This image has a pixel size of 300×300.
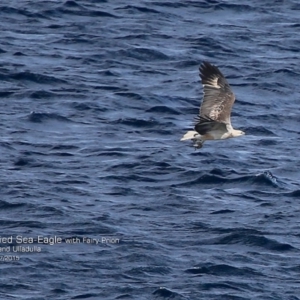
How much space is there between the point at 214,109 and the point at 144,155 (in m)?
7.80

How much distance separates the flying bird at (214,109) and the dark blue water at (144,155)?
2914 millimetres

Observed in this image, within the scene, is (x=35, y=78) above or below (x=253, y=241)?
above

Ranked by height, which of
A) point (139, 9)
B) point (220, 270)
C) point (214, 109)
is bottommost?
point (220, 270)

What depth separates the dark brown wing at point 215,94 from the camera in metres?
24.9

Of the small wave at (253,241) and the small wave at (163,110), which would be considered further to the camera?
the small wave at (163,110)

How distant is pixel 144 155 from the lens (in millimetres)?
32625

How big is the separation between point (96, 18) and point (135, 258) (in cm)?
1574

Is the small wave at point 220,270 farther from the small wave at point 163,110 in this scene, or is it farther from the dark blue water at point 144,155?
the small wave at point 163,110

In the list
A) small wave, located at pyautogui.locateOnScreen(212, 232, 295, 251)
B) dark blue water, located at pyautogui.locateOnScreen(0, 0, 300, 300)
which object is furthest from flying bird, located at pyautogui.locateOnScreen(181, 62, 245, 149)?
small wave, located at pyautogui.locateOnScreen(212, 232, 295, 251)

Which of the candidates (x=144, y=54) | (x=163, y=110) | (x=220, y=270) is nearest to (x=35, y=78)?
(x=163, y=110)

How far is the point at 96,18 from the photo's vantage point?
42.0 metres

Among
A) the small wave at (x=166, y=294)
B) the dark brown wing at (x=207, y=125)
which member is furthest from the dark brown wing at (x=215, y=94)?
the small wave at (x=166, y=294)

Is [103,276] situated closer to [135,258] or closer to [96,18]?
[135,258]

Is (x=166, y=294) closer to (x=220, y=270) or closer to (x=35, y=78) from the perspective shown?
(x=220, y=270)
